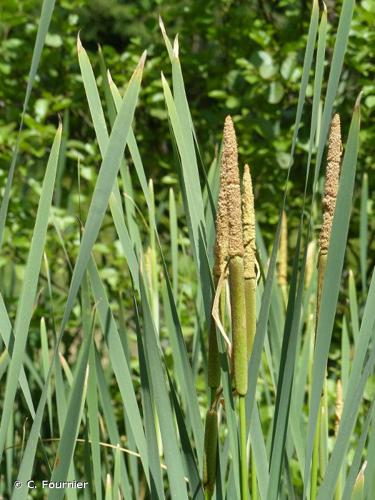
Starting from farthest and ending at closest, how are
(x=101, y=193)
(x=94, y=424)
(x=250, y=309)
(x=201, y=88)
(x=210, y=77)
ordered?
(x=201, y=88)
(x=210, y=77)
(x=94, y=424)
(x=250, y=309)
(x=101, y=193)

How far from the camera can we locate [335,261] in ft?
1.98

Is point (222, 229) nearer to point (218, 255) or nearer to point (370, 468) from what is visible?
point (218, 255)

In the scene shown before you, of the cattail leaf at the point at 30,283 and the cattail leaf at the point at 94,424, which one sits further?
the cattail leaf at the point at 94,424

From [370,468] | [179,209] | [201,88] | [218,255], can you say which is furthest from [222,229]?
[201,88]

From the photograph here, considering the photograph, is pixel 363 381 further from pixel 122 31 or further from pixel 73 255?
pixel 122 31

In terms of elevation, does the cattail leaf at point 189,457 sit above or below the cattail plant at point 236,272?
below

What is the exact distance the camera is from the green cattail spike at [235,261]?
0.64 meters

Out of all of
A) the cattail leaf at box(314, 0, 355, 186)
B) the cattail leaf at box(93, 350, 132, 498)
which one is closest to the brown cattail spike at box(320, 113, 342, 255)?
the cattail leaf at box(314, 0, 355, 186)

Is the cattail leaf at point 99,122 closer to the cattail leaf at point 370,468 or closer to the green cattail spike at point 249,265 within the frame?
the green cattail spike at point 249,265

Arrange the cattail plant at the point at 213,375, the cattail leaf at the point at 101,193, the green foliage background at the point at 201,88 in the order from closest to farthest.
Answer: the cattail leaf at the point at 101,193 < the cattail plant at the point at 213,375 < the green foliage background at the point at 201,88

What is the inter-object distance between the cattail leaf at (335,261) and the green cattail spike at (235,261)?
0.19 ft

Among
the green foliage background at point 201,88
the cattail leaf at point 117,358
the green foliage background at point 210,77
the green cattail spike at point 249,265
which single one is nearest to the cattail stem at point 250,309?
the green cattail spike at point 249,265

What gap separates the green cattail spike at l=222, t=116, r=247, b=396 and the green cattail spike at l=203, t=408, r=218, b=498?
1.9 inches

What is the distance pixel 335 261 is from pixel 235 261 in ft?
0.26
